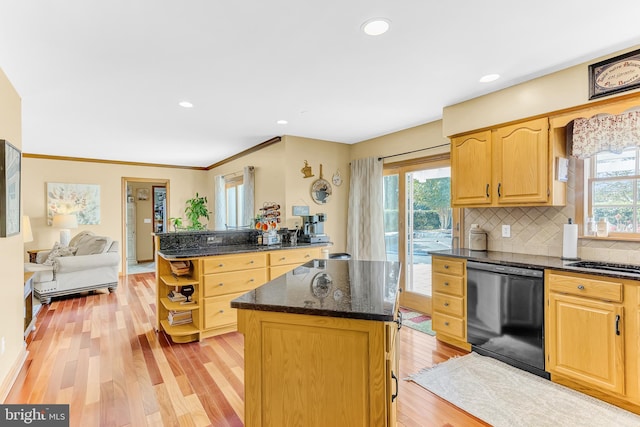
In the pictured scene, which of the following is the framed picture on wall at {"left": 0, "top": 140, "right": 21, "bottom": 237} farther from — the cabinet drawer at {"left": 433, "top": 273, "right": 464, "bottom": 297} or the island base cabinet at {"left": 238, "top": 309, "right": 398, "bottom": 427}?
the cabinet drawer at {"left": 433, "top": 273, "right": 464, "bottom": 297}

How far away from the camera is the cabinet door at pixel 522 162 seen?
2689mm

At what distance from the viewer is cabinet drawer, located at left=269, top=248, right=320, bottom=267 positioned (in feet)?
12.2

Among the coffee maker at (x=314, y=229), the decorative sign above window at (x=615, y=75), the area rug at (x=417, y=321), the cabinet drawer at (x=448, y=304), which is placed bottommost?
the area rug at (x=417, y=321)

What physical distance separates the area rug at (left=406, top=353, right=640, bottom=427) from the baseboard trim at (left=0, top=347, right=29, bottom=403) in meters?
2.95

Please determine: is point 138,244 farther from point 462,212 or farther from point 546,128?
point 546,128

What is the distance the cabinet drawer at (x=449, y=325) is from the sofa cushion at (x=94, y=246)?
5030 mm

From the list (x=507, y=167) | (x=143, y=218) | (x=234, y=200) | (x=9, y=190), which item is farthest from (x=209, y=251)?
(x=143, y=218)

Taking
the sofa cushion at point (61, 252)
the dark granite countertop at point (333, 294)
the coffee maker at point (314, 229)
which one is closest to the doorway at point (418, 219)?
the coffee maker at point (314, 229)

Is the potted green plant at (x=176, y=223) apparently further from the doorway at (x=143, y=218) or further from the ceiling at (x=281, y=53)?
the ceiling at (x=281, y=53)

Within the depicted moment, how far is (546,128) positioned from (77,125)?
16.8 ft

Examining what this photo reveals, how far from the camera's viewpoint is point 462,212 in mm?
3664

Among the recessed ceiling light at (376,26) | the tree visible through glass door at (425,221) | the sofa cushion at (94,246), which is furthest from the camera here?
the sofa cushion at (94,246)

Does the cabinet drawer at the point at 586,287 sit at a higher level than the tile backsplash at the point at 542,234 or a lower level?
lower

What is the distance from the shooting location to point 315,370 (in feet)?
4.46
